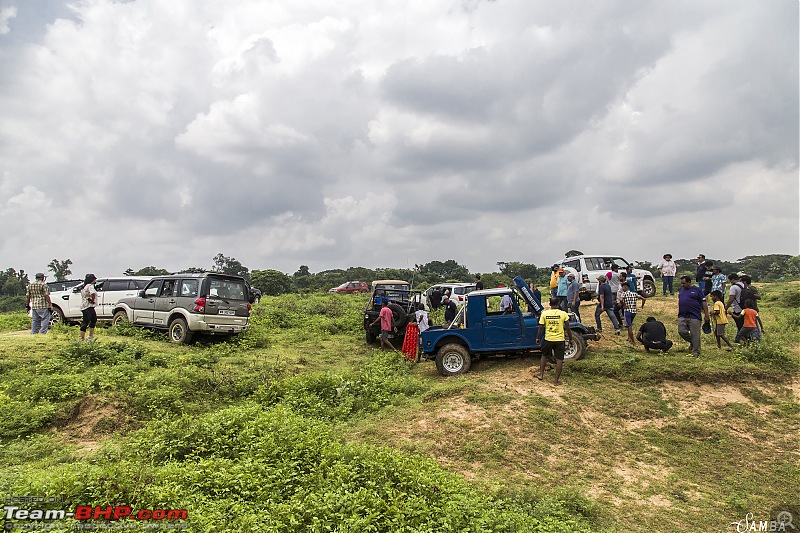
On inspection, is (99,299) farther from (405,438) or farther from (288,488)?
(288,488)

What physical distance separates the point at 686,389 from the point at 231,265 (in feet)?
155

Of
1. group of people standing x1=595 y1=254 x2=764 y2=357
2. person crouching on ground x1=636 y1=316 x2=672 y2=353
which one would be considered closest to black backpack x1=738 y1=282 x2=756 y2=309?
group of people standing x1=595 y1=254 x2=764 y2=357

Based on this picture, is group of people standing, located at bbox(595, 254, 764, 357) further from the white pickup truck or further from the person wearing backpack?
the white pickup truck

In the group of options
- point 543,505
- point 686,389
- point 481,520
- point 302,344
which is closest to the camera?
point 481,520

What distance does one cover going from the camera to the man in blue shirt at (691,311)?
965 cm

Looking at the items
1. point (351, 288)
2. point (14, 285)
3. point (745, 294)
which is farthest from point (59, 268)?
point (745, 294)

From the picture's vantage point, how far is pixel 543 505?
15.6ft

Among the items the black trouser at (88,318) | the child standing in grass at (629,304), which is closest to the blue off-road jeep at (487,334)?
the child standing in grass at (629,304)

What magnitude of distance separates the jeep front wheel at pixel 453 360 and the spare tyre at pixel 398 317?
3.21 metres

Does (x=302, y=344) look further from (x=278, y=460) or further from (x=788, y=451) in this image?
(x=788, y=451)

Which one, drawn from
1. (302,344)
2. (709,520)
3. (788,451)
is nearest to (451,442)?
(709,520)

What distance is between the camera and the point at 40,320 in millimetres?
12453

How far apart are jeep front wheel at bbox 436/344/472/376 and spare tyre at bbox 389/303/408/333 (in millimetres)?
3213

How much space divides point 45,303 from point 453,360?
34.4 ft
